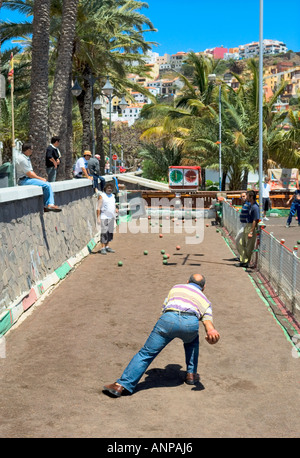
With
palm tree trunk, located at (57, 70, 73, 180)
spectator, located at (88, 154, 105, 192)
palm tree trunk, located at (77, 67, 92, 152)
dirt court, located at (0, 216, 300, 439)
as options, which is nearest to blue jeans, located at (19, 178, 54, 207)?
dirt court, located at (0, 216, 300, 439)

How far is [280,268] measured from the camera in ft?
37.1

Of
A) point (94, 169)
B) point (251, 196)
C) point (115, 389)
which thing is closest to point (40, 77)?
point (94, 169)

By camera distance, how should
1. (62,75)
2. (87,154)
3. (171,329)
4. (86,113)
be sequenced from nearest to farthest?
(171,329)
(87,154)
(62,75)
(86,113)

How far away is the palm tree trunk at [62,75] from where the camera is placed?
20.0m

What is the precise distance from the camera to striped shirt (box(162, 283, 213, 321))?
6387mm

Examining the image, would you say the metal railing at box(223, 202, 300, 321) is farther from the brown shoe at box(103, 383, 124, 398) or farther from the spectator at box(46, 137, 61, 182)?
the spectator at box(46, 137, 61, 182)

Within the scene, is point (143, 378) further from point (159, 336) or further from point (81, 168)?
point (81, 168)

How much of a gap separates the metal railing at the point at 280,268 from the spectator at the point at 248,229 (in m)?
0.25

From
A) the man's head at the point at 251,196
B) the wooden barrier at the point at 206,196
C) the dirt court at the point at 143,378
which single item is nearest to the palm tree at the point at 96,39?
the wooden barrier at the point at 206,196

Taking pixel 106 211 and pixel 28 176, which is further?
pixel 106 211

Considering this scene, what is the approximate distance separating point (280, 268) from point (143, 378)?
516 cm

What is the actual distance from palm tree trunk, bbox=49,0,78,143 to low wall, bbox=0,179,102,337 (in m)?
4.23
